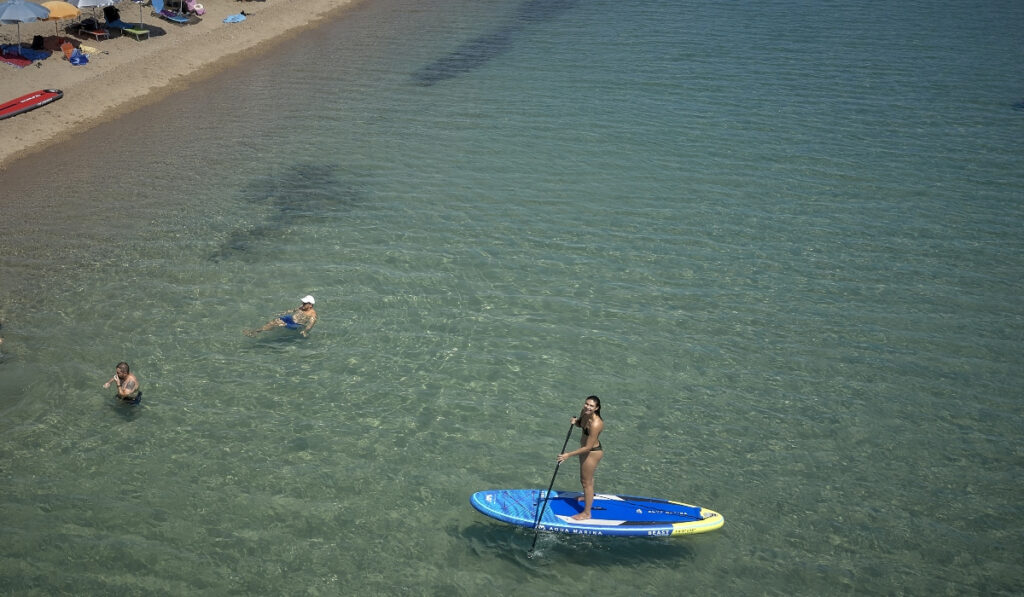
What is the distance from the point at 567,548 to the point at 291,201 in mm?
15312

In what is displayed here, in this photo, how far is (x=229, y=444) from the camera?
48.3ft

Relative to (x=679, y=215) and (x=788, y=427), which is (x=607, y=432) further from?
(x=679, y=215)

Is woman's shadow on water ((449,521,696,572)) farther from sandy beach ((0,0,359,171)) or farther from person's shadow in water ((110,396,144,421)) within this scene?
sandy beach ((0,0,359,171))

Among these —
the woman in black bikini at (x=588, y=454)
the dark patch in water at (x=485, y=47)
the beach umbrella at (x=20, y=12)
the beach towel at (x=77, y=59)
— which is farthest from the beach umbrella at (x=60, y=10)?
the woman in black bikini at (x=588, y=454)

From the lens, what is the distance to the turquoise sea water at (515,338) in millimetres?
12836

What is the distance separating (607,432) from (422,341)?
4.79 meters

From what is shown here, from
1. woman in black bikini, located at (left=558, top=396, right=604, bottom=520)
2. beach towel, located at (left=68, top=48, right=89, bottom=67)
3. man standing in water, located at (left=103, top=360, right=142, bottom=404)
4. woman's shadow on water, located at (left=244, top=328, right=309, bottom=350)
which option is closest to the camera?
woman in black bikini, located at (left=558, top=396, right=604, bottom=520)

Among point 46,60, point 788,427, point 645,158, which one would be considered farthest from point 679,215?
point 46,60

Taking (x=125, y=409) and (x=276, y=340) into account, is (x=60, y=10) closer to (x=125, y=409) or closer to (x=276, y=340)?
(x=276, y=340)

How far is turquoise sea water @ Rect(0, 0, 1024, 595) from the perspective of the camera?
42.1ft

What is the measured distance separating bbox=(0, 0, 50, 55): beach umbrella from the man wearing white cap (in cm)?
2162

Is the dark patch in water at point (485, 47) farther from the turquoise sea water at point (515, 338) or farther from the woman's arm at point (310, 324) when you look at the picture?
the woman's arm at point (310, 324)

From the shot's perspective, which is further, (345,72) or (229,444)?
Answer: (345,72)

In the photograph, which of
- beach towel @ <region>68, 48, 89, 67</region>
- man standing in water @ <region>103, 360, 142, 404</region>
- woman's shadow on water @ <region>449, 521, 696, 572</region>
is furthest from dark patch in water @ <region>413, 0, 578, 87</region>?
woman's shadow on water @ <region>449, 521, 696, 572</region>
